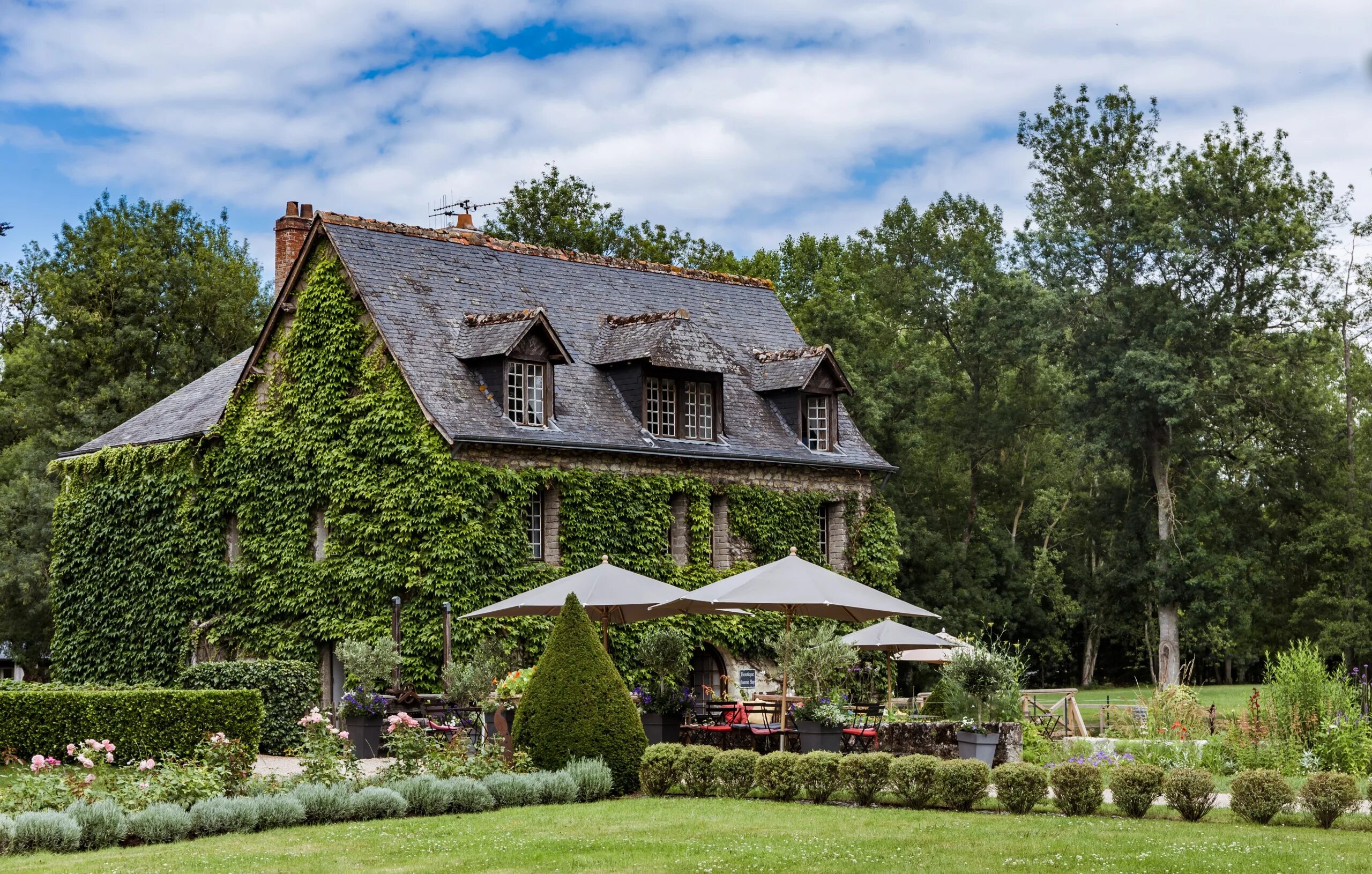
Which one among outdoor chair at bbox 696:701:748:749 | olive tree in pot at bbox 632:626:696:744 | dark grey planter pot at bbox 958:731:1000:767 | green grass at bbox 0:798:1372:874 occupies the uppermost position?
olive tree in pot at bbox 632:626:696:744

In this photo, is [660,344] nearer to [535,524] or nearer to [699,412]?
[699,412]

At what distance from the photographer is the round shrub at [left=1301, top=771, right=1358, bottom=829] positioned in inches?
531

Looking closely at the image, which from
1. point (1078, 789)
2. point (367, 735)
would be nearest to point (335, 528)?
point (367, 735)

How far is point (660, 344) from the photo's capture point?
97.9ft

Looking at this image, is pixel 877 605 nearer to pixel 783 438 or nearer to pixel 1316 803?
pixel 1316 803

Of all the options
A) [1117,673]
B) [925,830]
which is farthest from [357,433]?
[1117,673]

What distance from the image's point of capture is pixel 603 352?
30672 millimetres

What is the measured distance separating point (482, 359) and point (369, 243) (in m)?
3.53

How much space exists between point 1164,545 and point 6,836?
36429 millimetres

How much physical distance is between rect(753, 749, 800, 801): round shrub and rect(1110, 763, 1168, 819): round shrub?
11.1ft

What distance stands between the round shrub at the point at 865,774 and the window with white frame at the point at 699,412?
14.9 meters

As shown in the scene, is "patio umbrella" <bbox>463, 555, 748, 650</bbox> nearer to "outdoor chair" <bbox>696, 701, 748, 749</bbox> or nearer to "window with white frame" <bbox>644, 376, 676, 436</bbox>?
"outdoor chair" <bbox>696, 701, 748, 749</bbox>

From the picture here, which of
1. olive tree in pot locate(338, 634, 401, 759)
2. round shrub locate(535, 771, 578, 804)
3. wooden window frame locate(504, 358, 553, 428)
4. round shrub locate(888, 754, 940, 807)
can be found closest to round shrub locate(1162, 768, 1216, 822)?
round shrub locate(888, 754, 940, 807)

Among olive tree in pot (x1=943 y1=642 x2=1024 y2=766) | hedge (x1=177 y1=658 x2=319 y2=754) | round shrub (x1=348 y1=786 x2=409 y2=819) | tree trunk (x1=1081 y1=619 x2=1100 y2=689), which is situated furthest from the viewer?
tree trunk (x1=1081 y1=619 x2=1100 y2=689)
